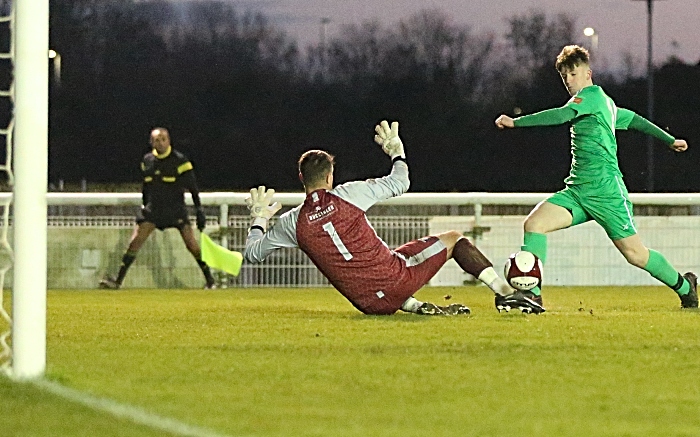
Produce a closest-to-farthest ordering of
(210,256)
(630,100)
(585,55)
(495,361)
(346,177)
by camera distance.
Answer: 1. (495,361)
2. (585,55)
3. (210,256)
4. (346,177)
5. (630,100)

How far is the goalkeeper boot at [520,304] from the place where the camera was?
10.6 meters

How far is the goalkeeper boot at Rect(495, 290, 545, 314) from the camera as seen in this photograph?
34.9ft

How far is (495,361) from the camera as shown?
7.24 meters

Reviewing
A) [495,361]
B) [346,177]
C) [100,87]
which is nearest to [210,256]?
[495,361]

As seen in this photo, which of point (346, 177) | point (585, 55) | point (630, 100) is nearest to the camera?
point (585, 55)

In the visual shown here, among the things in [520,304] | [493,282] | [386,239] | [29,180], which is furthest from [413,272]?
[386,239]

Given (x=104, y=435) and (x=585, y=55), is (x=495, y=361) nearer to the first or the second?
(x=104, y=435)

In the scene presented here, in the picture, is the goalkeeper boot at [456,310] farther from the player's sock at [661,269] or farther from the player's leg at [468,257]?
the player's sock at [661,269]

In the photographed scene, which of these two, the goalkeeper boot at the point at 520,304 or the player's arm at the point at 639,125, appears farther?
the player's arm at the point at 639,125

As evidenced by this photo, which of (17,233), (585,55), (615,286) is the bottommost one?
(615,286)

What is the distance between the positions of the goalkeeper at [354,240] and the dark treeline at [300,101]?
128ft

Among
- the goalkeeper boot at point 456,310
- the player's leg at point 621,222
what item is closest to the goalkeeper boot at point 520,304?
the goalkeeper boot at point 456,310

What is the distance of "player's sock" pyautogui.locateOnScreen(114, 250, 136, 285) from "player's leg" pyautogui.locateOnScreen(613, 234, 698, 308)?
6989 mm

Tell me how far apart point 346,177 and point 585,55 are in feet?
132
